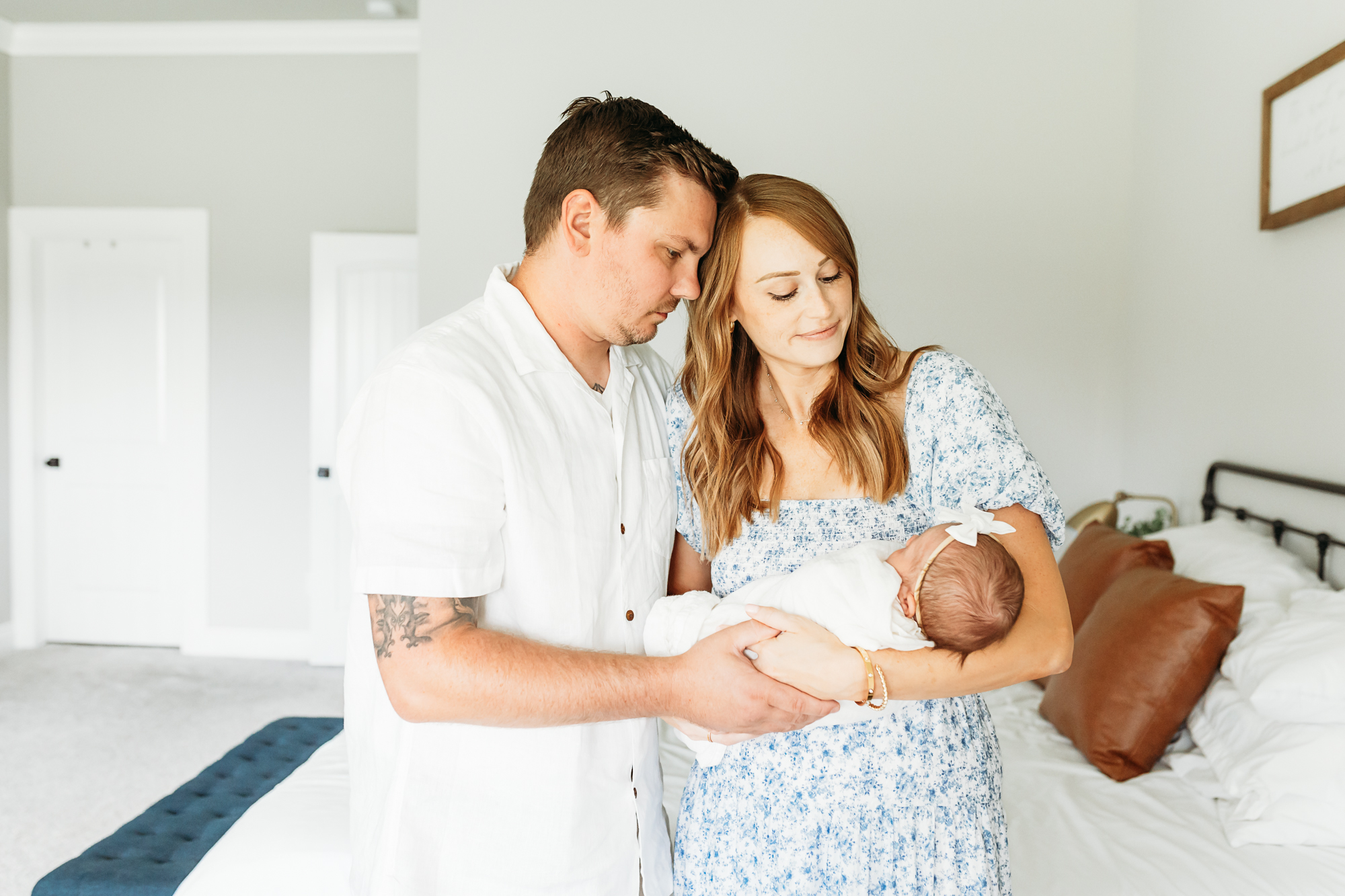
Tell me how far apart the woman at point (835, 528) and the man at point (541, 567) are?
0.26 feet

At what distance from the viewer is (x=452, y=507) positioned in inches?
42.8

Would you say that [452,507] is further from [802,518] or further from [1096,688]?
[1096,688]

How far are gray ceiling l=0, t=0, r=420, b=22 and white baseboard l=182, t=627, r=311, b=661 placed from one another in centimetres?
343

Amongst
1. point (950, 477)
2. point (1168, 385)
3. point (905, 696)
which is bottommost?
point (905, 696)

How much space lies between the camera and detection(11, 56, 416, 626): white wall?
4.99 m

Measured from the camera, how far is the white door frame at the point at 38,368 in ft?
16.6

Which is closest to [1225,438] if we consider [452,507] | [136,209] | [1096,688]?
[1096,688]

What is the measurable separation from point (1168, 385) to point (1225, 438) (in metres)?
0.41

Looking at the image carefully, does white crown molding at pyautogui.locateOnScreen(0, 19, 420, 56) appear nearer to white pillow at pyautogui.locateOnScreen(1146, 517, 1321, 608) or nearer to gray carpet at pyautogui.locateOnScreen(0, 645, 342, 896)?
gray carpet at pyautogui.locateOnScreen(0, 645, 342, 896)

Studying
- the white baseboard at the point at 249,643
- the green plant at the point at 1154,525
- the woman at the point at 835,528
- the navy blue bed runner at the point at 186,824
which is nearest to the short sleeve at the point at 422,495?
the woman at the point at 835,528

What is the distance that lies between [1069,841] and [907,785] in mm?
714

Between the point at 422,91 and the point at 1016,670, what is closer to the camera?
the point at 1016,670

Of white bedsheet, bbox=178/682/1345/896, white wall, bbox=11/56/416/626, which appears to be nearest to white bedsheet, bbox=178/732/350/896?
white bedsheet, bbox=178/682/1345/896

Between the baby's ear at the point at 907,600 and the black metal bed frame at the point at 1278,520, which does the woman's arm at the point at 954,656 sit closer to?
the baby's ear at the point at 907,600
